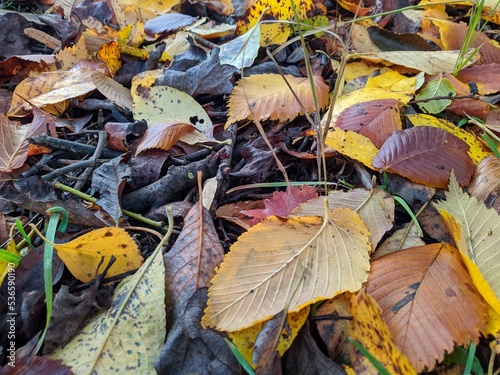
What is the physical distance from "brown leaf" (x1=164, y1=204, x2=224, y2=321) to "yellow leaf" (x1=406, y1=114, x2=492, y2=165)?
0.62 metres

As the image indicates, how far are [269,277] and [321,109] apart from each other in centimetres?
63

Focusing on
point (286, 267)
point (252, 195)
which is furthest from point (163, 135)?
point (286, 267)

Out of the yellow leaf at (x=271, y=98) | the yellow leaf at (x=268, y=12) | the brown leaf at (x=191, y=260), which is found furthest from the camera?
the yellow leaf at (x=268, y=12)

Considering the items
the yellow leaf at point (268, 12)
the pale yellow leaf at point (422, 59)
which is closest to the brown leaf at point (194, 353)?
the pale yellow leaf at point (422, 59)

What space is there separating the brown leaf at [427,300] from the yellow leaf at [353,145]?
284 mm

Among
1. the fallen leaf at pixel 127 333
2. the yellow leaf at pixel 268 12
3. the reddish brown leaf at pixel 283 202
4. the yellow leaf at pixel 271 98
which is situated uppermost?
the yellow leaf at pixel 268 12

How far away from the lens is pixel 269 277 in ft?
2.57

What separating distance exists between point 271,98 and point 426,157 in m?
0.45

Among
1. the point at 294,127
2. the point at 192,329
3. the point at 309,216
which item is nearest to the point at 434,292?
the point at 309,216

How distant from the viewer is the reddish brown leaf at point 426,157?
39.1 inches

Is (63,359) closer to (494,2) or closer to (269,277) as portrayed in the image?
(269,277)

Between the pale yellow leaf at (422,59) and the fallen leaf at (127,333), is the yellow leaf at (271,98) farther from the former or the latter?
the fallen leaf at (127,333)

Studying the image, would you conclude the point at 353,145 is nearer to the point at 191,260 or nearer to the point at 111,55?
the point at 191,260

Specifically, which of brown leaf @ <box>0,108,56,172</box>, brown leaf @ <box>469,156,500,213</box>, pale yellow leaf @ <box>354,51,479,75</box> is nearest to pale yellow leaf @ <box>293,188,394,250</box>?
brown leaf @ <box>469,156,500,213</box>
